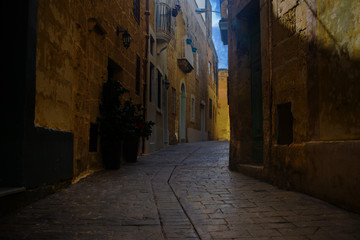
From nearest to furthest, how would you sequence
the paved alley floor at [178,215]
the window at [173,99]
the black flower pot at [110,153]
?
the paved alley floor at [178,215] → the black flower pot at [110,153] → the window at [173,99]

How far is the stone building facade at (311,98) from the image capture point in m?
3.46

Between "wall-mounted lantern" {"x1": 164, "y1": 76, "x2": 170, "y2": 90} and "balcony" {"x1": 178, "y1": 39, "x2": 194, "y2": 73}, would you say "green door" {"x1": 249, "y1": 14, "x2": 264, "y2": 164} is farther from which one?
"balcony" {"x1": 178, "y1": 39, "x2": 194, "y2": 73}

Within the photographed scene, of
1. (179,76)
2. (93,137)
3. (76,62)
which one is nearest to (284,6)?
(76,62)

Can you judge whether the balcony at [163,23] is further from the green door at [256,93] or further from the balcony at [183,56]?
the green door at [256,93]

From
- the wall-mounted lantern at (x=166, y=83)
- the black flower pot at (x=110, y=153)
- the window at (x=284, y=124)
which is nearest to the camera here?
the window at (x=284, y=124)

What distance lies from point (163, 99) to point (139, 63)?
4.50 meters

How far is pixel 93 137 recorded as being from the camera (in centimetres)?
672

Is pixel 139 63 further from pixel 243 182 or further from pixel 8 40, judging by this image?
pixel 8 40

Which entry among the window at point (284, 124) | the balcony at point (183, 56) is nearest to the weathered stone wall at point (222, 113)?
the balcony at point (183, 56)

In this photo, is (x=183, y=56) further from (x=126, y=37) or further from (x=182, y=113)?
(x=126, y=37)

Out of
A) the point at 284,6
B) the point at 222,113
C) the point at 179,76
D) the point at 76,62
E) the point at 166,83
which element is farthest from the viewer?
the point at 222,113

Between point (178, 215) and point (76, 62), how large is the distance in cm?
323

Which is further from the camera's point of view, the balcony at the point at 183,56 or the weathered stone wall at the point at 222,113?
the weathered stone wall at the point at 222,113

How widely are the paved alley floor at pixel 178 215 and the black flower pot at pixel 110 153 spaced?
1996 mm
